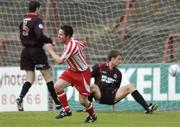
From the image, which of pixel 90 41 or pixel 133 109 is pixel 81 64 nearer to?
pixel 133 109

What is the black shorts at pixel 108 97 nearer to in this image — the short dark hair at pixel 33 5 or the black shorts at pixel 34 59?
the black shorts at pixel 34 59

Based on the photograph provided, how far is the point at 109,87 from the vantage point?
13195 mm

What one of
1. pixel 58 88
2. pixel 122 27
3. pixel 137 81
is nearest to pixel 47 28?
pixel 122 27

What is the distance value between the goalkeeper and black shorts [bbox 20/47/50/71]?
1011mm

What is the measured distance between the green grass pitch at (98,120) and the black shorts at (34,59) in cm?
96

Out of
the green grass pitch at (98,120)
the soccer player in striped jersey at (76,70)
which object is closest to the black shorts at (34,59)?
the green grass pitch at (98,120)

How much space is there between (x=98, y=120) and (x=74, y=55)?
1.19 metres

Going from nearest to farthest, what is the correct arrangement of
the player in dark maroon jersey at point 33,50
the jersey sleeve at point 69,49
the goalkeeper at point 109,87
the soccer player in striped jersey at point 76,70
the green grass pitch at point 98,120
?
1. the green grass pitch at point 98,120
2. the jersey sleeve at point 69,49
3. the soccer player in striped jersey at point 76,70
4. the player in dark maroon jersey at point 33,50
5. the goalkeeper at point 109,87

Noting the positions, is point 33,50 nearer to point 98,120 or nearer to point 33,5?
point 33,5

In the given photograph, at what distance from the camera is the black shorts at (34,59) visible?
41.9ft

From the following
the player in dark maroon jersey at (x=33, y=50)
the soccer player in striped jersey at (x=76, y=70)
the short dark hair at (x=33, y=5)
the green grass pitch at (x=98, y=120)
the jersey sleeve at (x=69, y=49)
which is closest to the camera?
the green grass pitch at (x=98, y=120)

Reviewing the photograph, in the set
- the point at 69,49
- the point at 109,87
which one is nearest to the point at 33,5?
the point at 109,87

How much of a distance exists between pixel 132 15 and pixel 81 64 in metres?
6.05

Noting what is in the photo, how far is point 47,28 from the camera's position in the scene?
16.7 m
